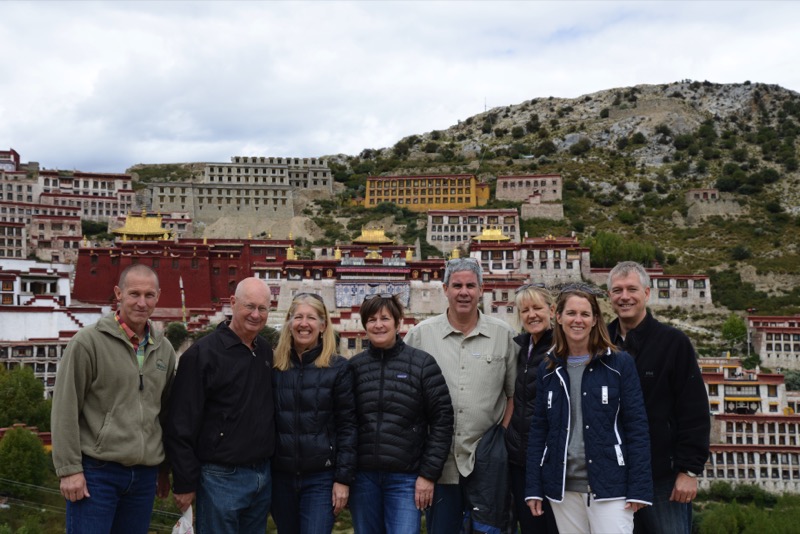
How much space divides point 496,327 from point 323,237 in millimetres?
62270

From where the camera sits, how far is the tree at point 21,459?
23.3 metres

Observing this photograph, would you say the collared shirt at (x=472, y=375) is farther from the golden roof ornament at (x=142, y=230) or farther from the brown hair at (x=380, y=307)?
the golden roof ornament at (x=142, y=230)

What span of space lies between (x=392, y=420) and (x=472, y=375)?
0.90 meters

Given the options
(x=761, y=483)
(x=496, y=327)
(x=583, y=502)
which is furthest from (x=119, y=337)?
(x=761, y=483)

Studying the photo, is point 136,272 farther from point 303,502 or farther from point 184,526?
point 303,502

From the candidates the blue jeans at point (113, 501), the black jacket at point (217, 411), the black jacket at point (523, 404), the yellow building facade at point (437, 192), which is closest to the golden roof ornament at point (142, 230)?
the yellow building facade at point (437, 192)

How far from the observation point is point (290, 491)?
6742mm

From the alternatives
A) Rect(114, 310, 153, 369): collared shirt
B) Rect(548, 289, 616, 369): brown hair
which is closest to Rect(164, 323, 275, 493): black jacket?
Rect(114, 310, 153, 369): collared shirt

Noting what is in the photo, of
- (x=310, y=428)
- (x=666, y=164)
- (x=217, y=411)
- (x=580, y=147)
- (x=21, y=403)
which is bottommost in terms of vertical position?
(x=21, y=403)

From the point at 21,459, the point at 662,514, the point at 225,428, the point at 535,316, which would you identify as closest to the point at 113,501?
the point at 225,428

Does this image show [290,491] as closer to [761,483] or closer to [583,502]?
[583,502]

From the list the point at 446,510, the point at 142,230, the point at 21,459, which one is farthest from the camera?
the point at 142,230

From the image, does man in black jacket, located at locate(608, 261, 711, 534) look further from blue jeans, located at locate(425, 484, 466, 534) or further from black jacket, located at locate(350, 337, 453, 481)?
black jacket, located at locate(350, 337, 453, 481)

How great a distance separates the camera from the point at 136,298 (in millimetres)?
6234
